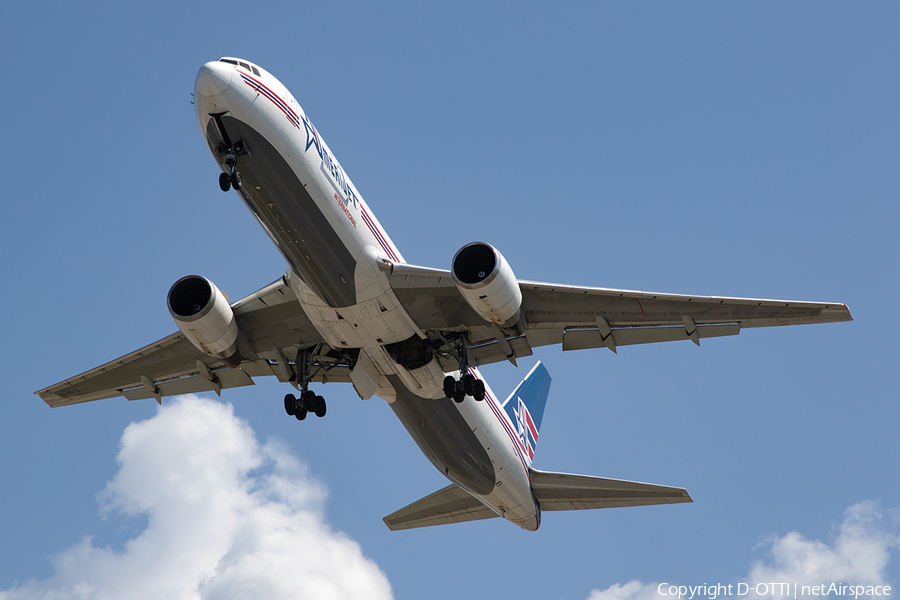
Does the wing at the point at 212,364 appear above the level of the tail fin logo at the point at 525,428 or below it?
below

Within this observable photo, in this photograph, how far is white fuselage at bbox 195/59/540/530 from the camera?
61.0 feet

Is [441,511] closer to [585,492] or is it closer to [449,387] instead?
[585,492]

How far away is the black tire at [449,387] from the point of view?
2250cm

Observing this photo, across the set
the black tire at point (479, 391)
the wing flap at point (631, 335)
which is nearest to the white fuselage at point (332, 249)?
the black tire at point (479, 391)

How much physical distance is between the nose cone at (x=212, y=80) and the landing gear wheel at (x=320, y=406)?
368 inches

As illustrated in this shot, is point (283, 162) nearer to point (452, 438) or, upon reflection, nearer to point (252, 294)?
point (252, 294)

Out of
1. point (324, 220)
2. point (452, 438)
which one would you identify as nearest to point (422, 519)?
point (452, 438)

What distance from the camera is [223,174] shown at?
18.5 meters

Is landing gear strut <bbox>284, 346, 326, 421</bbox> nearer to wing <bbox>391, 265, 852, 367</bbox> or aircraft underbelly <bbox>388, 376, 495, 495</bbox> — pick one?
aircraft underbelly <bbox>388, 376, 495, 495</bbox>

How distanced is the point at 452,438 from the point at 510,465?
3.10m

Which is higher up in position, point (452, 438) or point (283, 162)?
point (283, 162)

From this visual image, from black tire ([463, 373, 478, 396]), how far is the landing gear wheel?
4324mm

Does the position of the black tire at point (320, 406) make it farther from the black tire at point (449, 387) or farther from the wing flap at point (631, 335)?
the wing flap at point (631, 335)

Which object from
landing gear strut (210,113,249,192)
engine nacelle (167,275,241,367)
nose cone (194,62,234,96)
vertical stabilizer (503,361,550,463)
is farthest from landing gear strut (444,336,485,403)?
nose cone (194,62,234,96)
